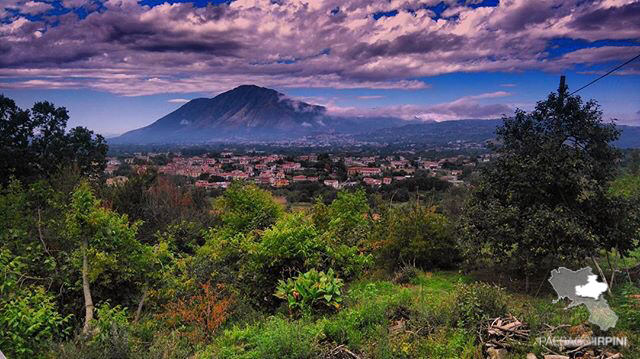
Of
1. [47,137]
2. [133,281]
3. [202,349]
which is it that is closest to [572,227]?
[202,349]

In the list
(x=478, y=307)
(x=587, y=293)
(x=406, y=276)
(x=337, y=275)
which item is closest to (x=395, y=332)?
(x=478, y=307)

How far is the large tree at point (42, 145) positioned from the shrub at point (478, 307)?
27.1 metres

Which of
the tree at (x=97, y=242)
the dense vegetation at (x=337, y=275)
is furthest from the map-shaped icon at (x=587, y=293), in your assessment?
the tree at (x=97, y=242)

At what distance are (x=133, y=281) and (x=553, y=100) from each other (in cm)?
948

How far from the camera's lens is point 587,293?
610 cm

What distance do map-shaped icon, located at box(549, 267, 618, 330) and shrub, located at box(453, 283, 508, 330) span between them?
2.49 feet

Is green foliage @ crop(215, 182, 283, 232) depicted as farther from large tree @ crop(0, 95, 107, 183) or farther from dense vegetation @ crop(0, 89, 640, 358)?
large tree @ crop(0, 95, 107, 183)

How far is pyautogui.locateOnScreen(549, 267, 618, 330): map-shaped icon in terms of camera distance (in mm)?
5407

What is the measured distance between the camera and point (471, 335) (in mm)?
5590

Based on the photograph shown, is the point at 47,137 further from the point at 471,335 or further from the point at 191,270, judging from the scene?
the point at 471,335

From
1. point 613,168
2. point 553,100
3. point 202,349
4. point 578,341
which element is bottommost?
point 202,349

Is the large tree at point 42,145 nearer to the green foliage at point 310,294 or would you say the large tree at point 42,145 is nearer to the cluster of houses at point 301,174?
the cluster of houses at point 301,174

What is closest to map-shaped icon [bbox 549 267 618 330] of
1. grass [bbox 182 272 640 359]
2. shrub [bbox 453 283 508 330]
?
grass [bbox 182 272 640 359]

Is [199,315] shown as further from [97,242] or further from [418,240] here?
[418,240]
